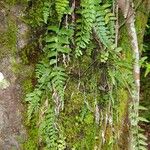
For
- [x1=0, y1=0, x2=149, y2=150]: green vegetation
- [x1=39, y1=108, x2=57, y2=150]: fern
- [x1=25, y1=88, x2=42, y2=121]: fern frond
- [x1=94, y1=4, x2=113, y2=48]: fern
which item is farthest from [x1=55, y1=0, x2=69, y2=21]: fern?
[x1=39, y1=108, x2=57, y2=150]: fern

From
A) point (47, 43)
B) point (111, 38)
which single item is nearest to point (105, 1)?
point (111, 38)

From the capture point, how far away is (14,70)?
281 cm

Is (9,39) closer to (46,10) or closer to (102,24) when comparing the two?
(46,10)

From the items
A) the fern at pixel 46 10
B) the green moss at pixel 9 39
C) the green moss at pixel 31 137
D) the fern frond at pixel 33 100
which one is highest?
the fern at pixel 46 10

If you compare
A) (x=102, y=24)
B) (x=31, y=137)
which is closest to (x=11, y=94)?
(x=31, y=137)

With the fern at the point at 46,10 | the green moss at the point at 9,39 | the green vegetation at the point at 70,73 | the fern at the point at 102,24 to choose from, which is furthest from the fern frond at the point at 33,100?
the fern at the point at 102,24

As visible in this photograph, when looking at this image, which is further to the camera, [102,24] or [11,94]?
[102,24]

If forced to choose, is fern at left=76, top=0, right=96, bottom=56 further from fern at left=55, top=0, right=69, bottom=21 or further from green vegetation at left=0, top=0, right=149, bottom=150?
fern at left=55, top=0, right=69, bottom=21

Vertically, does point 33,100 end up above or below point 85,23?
below

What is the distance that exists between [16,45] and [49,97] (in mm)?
467

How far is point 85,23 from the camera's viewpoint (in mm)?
2826

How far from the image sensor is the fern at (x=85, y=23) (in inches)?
110

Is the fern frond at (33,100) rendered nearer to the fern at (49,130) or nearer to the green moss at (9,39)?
the fern at (49,130)

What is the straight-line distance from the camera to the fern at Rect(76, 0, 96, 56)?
281 cm
